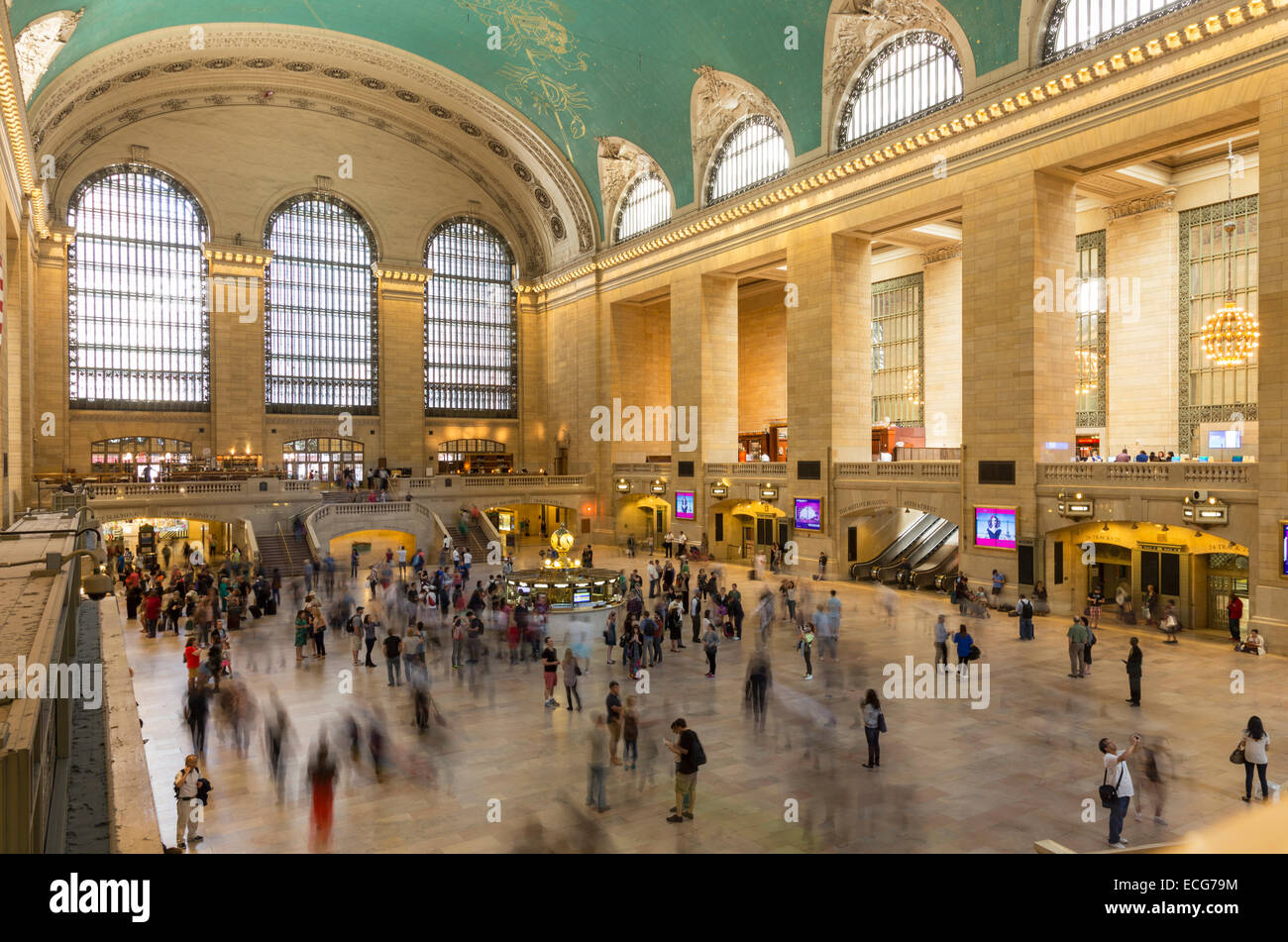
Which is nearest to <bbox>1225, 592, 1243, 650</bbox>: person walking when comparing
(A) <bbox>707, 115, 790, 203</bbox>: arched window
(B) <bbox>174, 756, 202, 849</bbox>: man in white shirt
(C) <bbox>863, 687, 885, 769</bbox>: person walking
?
(C) <bbox>863, 687, 885, 769</bbox>: person walking

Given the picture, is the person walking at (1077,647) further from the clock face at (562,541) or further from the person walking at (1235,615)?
the clock face at (562,541)

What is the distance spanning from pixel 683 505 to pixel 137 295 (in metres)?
24.7

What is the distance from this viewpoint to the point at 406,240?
3972cm

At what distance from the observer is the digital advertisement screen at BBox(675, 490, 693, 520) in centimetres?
3197

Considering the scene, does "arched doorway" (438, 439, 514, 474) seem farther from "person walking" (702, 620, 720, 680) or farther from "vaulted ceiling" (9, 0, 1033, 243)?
"person walking" (702, 620, 720, 680)

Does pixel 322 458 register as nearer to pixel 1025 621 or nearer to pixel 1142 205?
pixel 1025 621

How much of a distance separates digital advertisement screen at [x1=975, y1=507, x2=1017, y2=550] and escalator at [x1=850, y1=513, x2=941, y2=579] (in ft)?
13.8

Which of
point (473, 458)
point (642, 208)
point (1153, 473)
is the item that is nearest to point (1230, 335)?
point (1153, 473)

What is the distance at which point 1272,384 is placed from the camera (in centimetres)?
1599

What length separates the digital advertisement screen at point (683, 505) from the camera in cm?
3197
